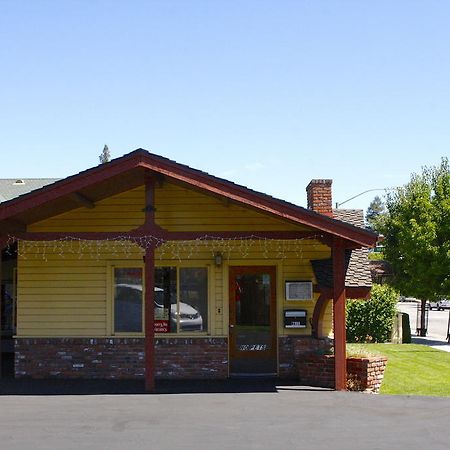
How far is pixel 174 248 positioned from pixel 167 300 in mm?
1041

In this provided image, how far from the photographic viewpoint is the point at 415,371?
14852 mm

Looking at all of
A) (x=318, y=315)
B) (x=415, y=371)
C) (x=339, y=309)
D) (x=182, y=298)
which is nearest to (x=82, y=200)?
(x=182, y=298)

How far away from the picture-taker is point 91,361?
13266 millimetres

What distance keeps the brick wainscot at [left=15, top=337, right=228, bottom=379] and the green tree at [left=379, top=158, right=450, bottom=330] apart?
50.9ft

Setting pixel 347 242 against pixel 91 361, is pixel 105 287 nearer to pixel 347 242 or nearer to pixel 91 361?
pixel 91 361

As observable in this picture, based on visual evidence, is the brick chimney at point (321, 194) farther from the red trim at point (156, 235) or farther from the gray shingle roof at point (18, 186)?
the gray shingle roof at point (18, 186)

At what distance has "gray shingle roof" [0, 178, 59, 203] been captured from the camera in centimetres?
2077


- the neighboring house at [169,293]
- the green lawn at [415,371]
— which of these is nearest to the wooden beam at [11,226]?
the neighboring house at [169,293]

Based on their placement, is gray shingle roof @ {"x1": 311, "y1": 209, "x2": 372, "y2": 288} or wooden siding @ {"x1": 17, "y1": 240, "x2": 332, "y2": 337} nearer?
gray shingle roof @ {"x1": 311, "y1": 209, "x2": 372, "y2": 288}

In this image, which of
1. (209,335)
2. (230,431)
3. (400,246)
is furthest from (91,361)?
(400,246)

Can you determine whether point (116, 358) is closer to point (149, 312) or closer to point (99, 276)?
point (99, 276)

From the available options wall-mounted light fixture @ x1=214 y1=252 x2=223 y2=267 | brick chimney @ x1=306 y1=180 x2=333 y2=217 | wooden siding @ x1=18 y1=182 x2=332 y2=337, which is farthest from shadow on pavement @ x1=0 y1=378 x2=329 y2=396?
brick chimney @ x1=306 y1=180 x2=333 y2=217

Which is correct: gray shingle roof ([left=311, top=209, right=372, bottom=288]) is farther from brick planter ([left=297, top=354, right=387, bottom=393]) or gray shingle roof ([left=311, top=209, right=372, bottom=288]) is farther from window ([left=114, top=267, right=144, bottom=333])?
window ([left=114, top=267, right=144, bottom=333])

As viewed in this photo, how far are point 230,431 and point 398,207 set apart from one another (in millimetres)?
22521
